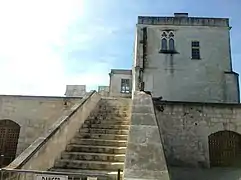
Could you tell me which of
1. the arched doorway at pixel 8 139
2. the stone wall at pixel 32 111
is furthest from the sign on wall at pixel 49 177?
the arched doorway at pixel 8 139

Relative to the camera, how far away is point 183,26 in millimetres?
19531

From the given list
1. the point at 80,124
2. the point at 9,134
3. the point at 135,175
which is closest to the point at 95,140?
the point at 80,124

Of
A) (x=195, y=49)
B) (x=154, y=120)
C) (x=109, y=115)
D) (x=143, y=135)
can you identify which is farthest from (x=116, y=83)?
(x=143, y=135)

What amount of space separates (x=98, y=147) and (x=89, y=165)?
2.59 feet

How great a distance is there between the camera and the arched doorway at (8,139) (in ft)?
36.2

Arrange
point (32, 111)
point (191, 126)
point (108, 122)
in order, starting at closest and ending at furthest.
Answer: point (108, 122) → point (191, 126) → point (32, 111)

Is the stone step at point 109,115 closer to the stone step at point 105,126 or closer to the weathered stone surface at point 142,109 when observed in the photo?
the stone step at point 105,126

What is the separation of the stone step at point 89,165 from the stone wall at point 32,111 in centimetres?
563

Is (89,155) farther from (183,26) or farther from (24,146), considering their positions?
(183,26)

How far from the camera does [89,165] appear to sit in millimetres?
5961

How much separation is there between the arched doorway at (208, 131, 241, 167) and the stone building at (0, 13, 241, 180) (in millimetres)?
38

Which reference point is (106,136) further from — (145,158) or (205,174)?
(205,174)

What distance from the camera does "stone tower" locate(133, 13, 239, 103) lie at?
18359 millimetres

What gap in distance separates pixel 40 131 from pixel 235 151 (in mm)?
8268
